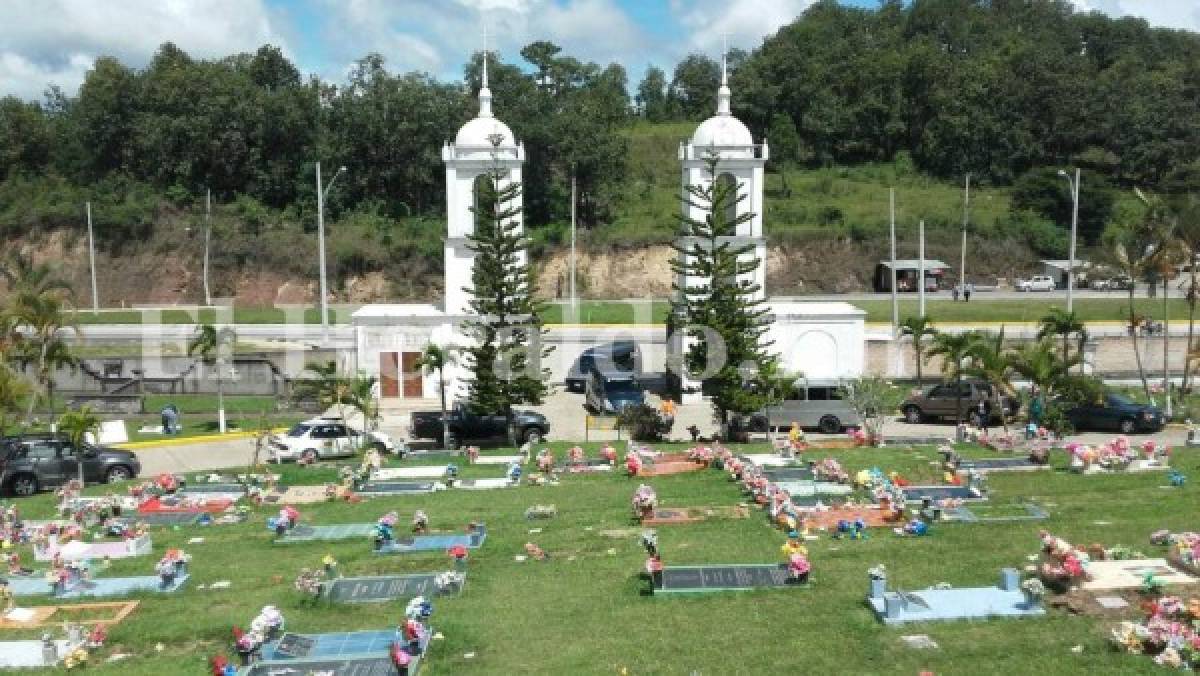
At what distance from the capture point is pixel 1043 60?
6750 cm

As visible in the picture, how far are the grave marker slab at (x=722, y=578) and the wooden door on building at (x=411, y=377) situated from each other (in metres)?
17.4

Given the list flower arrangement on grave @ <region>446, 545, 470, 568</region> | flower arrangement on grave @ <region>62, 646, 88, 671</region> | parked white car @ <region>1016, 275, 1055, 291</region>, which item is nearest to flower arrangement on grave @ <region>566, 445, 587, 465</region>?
flower arrangement on grave @ <region>446, 545, 470, 568</region>

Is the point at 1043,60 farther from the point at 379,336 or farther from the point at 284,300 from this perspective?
the point at 379,336

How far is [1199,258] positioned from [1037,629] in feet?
70.1

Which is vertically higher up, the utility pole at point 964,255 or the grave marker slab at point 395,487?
the utility pole at point 964,255

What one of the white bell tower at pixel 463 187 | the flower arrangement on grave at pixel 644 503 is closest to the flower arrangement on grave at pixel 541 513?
the flower arrangement on grave at pixel 644 503

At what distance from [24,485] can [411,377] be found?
10.5m

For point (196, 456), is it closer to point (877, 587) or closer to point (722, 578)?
point (722, 578)

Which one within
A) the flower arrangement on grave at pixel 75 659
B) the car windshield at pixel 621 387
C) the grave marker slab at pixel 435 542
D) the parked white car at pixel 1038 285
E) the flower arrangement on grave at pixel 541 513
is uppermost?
the parked white car at pixel 1038 285

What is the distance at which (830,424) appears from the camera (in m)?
25.4

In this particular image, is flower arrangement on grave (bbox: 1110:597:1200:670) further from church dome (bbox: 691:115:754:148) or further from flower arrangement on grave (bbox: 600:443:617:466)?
church dome (bbox: 691:115:754:148)

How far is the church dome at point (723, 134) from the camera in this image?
94.9 feet

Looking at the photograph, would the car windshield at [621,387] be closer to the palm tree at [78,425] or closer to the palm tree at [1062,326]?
the palm tree at [1062,326]

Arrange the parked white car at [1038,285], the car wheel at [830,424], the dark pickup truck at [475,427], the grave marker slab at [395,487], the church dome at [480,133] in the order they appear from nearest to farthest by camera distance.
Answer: the grave marker slab at [395,487] → the dark pickup truck at [475,427] → the car wheel at [830,424] → the church dome at [480,133] → the parked white car at [1038,285]
